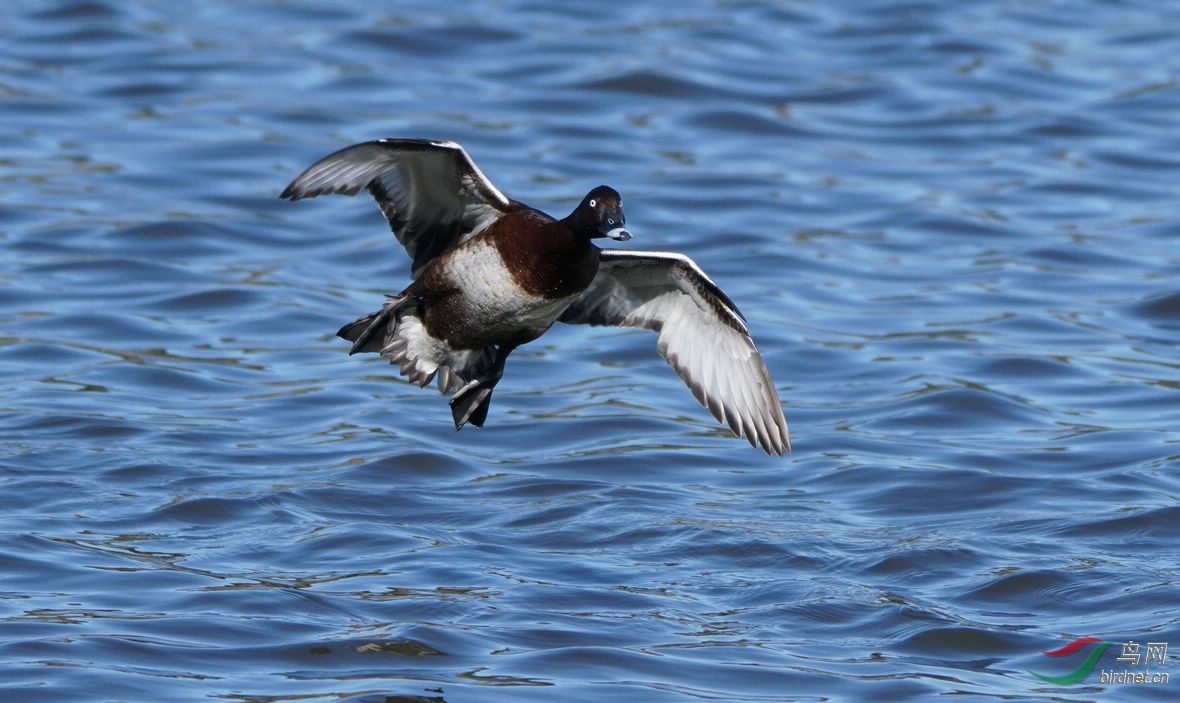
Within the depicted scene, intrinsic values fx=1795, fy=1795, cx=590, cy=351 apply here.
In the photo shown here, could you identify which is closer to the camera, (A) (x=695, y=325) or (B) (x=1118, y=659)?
(B) (x=1118, y=659)

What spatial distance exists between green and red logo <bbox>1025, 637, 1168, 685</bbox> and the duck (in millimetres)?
1489

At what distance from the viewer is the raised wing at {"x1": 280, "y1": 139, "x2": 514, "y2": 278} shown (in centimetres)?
739

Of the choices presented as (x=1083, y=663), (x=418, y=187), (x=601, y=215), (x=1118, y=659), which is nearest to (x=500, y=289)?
(x=601, y=215)

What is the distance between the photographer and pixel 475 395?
7.97m

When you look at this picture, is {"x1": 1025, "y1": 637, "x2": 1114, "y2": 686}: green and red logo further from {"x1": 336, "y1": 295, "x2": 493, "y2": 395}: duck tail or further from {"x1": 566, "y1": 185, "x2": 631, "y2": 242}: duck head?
{"x1": 336, "y1": 295, "x2": 493, "y2": 395}: duck tail

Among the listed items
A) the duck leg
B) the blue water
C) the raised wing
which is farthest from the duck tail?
the blue water

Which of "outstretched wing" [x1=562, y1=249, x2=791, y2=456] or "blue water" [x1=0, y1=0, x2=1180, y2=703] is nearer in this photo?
"blue water" [x1=0, y1=0, x2=1180, y2=703]

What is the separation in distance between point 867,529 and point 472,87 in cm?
841

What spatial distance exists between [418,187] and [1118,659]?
11.5 ft

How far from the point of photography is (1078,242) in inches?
521

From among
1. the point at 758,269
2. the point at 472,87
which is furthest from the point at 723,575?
the point at 472,87

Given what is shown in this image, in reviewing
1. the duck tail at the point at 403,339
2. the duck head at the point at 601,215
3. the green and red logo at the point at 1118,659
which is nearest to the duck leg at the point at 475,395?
the duck tail at the point at 403,339

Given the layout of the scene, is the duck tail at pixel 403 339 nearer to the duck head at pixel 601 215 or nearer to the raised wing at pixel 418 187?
the raised wing at pixel 418 187

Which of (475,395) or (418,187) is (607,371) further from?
(418,187)
